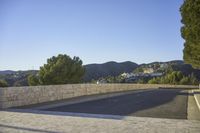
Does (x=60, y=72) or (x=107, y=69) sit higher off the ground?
(x=107, y=69)

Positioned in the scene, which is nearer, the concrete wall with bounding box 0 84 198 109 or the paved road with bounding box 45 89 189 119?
the paved road with bounding box 45 89 189 119

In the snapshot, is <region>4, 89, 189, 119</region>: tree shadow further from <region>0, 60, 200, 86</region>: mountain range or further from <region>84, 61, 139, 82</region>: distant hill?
<region>84, 61, 139, 82</region>: distant hill

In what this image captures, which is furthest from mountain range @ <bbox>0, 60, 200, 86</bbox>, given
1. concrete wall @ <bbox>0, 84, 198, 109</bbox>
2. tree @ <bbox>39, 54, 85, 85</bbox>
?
concrete wall @ <bbox>0, 84, 198, 109</bbox>

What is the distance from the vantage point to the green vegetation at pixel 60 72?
48594mm

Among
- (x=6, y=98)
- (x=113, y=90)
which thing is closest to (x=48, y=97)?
(x=6, y=98)

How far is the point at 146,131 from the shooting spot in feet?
27.6

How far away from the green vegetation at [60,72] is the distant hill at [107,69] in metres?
48.5

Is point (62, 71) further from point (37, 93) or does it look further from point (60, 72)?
point (37, 93)

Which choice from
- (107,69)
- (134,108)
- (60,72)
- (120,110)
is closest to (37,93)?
(120,110)

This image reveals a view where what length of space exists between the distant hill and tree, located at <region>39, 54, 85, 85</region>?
4835 centimetres

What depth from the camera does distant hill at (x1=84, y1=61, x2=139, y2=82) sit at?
108550 millimetres

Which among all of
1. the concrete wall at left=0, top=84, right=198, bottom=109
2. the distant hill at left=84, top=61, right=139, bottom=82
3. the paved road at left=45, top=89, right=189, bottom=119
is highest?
the distant hill at left=84, top=61, right=139, bottom=82

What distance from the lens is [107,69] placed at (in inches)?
5054

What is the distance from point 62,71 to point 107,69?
7981 cm
